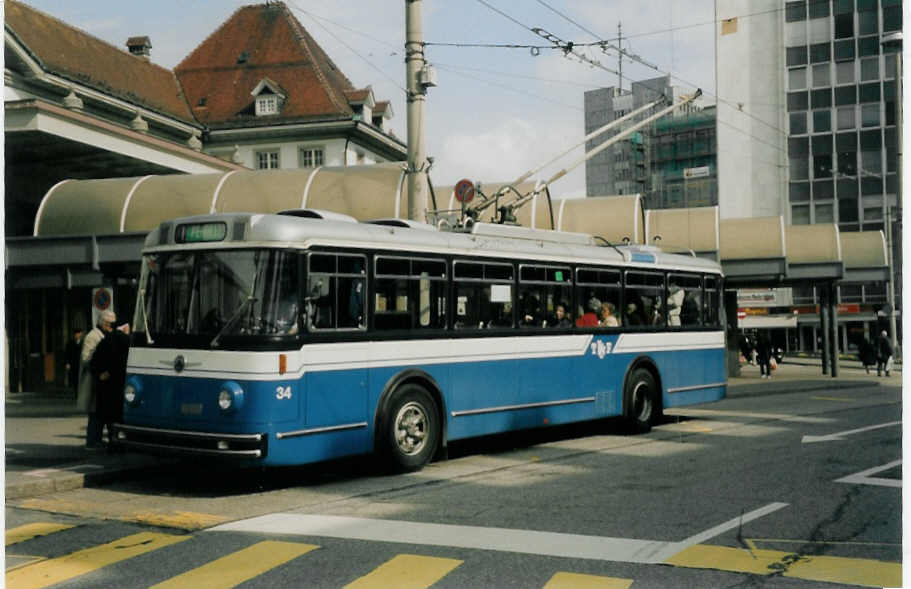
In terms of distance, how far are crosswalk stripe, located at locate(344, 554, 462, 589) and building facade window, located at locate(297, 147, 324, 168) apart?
4759 cm

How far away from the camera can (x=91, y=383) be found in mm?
13297

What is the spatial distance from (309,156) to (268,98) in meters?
3.53

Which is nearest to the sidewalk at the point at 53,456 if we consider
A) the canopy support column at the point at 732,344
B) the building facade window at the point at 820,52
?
the canopy support column at the point at 732,344

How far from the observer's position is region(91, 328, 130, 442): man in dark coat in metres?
13.2

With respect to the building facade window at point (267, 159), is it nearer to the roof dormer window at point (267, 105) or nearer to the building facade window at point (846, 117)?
the roof dormer window at point (267, 105)

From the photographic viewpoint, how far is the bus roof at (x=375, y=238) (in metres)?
Answer: 10.4

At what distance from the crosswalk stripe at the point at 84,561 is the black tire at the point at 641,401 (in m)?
8.53

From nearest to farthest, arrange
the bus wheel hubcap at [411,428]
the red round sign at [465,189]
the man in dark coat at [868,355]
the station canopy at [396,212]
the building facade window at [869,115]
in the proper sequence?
the bus wheel hubcap at [411,428] → the red round sign at [465,189] → the station canopy at [396,212] → the man in dark coat at [868,355] → the building facade window at [869,115]

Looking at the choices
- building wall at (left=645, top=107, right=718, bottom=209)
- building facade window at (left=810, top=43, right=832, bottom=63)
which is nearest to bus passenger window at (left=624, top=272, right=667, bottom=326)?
building facade window at (left=810, top=43, right=832, bottom=63)

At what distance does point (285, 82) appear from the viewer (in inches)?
2116

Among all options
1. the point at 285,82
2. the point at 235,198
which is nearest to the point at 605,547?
the point at 235,198

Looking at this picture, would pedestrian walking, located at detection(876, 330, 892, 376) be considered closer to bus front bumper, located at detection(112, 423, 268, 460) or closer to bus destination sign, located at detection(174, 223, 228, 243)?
bus destination sign, located at detection(174, 223, 228, 243)

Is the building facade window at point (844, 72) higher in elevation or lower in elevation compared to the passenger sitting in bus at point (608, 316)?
higher

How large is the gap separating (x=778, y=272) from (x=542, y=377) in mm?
16684
